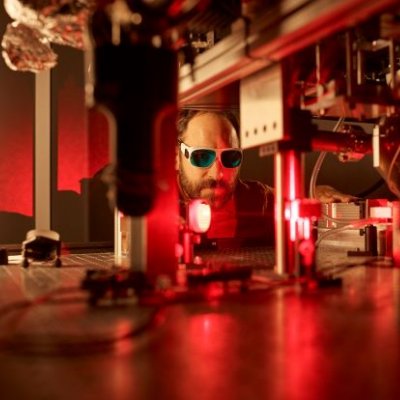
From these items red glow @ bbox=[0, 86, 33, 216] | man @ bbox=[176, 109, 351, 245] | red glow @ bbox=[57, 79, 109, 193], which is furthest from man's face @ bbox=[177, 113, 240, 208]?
red glow @ bbox=[0, 86, 33, 216]

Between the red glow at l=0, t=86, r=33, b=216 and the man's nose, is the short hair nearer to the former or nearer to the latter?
the man's nose

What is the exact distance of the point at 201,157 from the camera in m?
1.75

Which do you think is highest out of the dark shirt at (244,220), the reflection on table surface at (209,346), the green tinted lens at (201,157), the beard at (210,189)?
the green tinted lens at (201,157)

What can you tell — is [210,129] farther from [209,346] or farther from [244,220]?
[209,346]

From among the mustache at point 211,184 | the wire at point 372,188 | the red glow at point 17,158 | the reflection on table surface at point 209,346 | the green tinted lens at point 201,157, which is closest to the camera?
the reflection on table surface at point 209,346

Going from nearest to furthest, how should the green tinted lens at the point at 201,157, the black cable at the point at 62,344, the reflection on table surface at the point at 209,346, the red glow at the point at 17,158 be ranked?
the reflection on table surface at the point at 209,346 → the black cable at the point at 62,344 → the green tinted lens at the point at 201,157 → the red glow at the point at 17,158

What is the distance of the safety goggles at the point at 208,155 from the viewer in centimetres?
175

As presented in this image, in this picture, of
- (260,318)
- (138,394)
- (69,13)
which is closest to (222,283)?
(260,318)

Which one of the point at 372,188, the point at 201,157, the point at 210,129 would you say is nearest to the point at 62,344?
the point at 201,157

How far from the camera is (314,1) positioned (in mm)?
764

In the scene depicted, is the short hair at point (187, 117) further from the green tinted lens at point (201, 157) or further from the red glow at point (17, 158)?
the red glow at point (17, 158)

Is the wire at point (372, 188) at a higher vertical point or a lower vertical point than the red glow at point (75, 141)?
lower

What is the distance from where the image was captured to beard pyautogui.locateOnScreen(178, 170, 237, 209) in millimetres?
1846

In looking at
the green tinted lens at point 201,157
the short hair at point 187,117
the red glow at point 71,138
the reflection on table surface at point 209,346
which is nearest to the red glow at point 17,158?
the red glow at point 71,138
